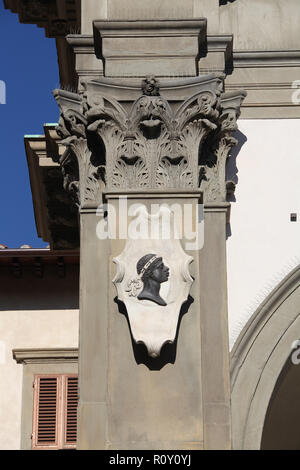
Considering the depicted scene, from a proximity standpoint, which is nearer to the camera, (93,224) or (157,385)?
(157,385)

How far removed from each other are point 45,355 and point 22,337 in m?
0.48

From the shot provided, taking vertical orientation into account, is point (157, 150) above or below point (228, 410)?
above

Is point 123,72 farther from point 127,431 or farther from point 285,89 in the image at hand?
point 127,431

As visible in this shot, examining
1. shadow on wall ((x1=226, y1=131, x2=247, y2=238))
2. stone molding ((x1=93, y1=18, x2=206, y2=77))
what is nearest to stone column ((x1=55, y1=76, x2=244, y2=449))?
shadow on wall ((x1=226, y1=131, x2=247, y2=238))

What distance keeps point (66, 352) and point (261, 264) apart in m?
Answer: 9.80

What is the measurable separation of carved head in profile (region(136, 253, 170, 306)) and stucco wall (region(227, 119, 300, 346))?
0.74 meters

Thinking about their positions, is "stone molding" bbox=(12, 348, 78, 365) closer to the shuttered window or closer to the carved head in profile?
the shuttered window

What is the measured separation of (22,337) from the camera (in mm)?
19250

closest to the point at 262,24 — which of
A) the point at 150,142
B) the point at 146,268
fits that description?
the point at 150,142

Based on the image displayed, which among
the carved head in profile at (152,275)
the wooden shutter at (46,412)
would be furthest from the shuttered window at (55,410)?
the carved head in profile at (152,275)

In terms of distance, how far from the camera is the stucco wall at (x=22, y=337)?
19.0 metres

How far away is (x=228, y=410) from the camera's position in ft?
29.6

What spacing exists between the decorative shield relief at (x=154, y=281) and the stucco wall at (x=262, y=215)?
609mm
